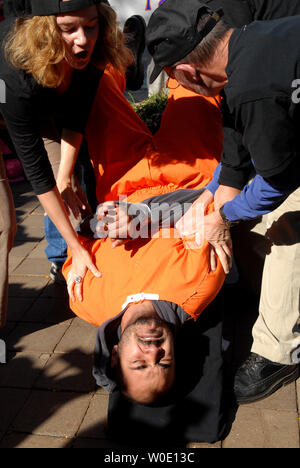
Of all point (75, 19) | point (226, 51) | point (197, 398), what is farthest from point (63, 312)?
point (226, 51)

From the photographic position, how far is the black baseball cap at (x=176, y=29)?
191 centimetres

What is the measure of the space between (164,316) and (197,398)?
0.48 m

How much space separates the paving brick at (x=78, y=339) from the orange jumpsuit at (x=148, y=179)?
0.30 meters

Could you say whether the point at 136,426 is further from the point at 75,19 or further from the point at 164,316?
the point at 75,19

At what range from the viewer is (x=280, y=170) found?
6.08 ft

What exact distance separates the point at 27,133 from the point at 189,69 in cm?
102

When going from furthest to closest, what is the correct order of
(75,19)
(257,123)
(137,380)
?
(137,380) → (75,19) → (257,123)

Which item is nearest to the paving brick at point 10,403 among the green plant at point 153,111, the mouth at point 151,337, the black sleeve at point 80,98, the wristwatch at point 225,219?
the mouth at point 151,337

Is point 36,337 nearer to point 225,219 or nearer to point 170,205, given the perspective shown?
point 170,205

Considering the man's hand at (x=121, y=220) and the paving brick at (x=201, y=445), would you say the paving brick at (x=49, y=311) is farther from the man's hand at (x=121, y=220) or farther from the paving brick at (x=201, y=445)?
the paving brick at (x=201, y=445)

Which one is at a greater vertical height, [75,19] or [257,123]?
[75,19]

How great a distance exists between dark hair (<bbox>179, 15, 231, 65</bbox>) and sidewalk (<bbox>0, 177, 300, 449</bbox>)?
71.9 inches

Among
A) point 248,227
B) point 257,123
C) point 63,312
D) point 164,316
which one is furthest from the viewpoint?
point 63,312

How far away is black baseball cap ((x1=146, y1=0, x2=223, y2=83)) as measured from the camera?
1.91 m
